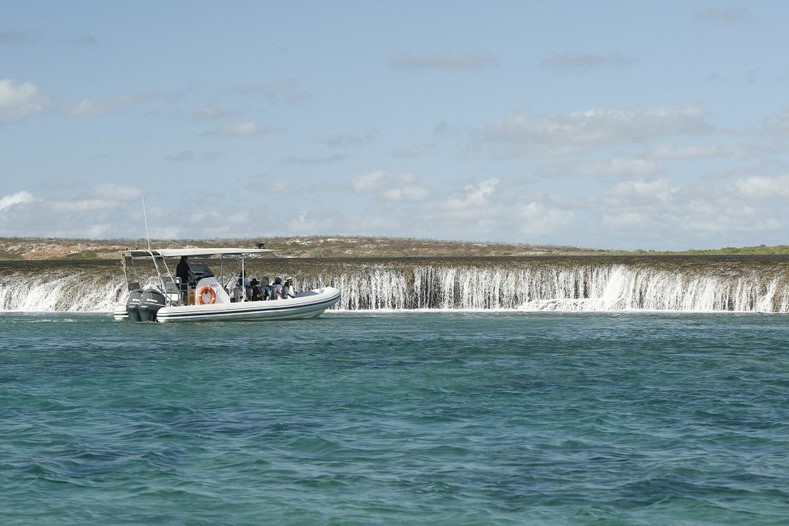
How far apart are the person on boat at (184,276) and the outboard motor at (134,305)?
1.72m

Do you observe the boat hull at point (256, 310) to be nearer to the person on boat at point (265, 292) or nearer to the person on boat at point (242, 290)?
the person on boat at point (242, 290)

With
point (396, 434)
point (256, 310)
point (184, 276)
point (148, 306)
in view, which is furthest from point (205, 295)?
point (396, 434)

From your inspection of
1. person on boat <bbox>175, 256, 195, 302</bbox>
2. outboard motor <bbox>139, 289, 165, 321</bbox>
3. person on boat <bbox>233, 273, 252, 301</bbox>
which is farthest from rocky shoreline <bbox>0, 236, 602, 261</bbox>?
outboard motor <bbox>139, 289, 165, 321</bbox>

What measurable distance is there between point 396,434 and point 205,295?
29.7m

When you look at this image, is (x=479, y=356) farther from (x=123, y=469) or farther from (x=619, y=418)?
(x=123, y=469)

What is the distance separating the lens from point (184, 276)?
1924 inches

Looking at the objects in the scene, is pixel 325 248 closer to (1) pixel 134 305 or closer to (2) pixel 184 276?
(2) pixel 184 276

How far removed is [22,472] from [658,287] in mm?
45955

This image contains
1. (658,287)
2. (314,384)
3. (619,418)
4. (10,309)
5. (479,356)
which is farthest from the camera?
(10,309)

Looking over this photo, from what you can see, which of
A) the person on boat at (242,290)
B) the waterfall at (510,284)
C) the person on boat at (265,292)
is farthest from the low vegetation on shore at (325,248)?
the person on boat at (265,292)

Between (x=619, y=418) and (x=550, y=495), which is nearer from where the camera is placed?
(x=550, y=495)

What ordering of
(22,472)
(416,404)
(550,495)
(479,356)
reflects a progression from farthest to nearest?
(479,356) → (416,404) → (22,472) → (550,495)

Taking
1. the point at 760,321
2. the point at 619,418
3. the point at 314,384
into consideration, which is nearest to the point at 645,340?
the point at 760,321

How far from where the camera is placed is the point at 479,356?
1283 inches
